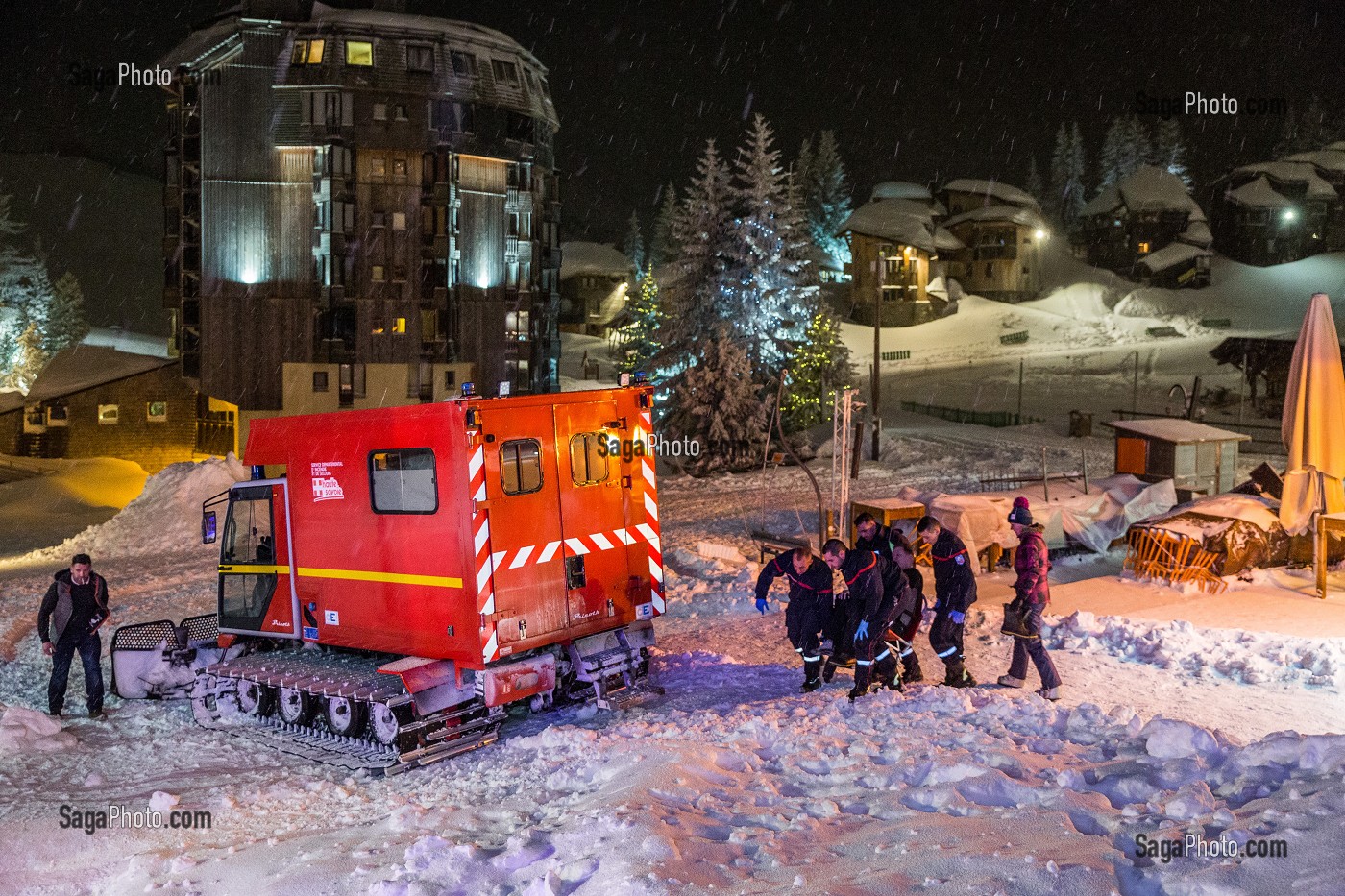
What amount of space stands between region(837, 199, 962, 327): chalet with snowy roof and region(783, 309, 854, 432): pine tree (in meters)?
38.5

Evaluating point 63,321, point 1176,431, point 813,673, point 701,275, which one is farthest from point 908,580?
point 63,321

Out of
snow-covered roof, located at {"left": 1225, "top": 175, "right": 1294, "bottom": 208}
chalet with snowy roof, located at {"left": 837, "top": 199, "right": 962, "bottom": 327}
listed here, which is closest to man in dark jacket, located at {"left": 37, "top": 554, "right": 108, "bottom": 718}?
chalet with snowy roof, located at {"left": 837, "top": 199, "right": 962, "bottom": 327}

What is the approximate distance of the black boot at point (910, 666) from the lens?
1117 centimetres

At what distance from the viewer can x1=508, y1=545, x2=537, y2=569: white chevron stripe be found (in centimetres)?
995

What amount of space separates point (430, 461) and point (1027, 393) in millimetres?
53930

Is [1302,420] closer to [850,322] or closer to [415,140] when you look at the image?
[415,140]

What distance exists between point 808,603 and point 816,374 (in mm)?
37282

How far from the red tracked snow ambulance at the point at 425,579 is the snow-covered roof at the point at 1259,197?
362ft

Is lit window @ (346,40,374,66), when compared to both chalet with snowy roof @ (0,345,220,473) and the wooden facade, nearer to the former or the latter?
the wooden facade

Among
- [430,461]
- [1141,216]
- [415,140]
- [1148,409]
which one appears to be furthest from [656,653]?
[1141,216]

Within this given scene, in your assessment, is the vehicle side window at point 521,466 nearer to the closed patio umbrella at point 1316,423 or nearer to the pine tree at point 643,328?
the closed patio umbrella at point 1316,423

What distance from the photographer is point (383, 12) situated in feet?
152

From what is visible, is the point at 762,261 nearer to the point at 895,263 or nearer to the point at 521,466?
the point at 521,466

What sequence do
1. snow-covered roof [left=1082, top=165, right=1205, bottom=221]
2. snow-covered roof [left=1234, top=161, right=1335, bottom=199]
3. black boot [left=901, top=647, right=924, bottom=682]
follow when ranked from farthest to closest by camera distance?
snow-covered roof [left=1082, top=165, right=1205, bottom=221] → snow-covered roof [left=1234, top=161, right=1335, bottom=199] → black boot [left=901, top=647, right=924, bottom=682]
